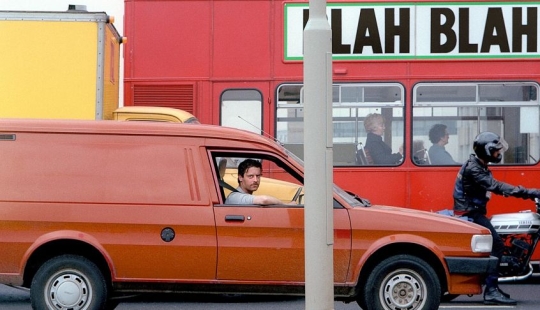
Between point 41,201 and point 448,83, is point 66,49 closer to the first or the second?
point 41,201

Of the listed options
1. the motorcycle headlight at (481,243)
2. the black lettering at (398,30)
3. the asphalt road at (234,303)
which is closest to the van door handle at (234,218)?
the motorcycle headlight at (481,243)

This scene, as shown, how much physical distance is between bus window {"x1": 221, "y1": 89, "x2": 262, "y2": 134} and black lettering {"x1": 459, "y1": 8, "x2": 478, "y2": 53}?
2432mm

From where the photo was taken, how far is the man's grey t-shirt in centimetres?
936

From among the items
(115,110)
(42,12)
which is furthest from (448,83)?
(42,12)

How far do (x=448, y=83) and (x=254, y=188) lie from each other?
4.23m

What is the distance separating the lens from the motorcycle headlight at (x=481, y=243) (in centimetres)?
945

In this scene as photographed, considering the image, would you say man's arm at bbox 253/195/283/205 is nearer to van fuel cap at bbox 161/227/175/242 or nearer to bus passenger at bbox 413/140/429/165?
van fuel cap at bbox 161/227/175/242

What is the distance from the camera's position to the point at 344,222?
30.3 ft

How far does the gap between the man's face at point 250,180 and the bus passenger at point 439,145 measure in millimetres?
3958

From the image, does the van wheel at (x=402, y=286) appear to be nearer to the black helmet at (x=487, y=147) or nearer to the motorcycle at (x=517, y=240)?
the motorcycle at (x=517, y=240)

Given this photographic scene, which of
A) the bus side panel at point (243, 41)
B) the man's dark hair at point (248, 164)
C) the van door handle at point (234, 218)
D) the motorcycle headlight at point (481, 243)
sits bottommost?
the motorcycle headlight at point (481, 243)

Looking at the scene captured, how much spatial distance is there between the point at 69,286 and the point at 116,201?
0.78m

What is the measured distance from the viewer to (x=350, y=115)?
13141 mm

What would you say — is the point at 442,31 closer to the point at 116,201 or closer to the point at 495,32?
the point at 495,32
